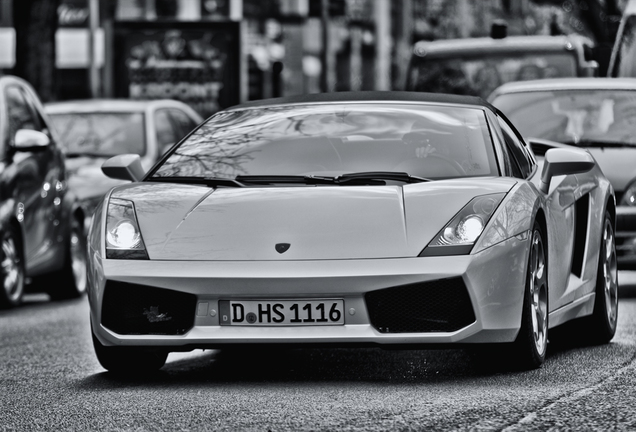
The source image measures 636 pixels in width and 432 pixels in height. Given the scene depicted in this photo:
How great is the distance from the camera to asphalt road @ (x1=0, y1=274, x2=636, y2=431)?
5.72m

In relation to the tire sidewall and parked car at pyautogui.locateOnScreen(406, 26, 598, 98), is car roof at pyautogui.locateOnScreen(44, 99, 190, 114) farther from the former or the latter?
the tire sidewall

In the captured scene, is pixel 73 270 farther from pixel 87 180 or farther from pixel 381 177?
pixel 381 177

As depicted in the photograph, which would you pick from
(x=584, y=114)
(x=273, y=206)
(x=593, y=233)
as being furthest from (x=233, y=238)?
(x=584, y=114)

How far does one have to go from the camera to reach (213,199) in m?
6.99

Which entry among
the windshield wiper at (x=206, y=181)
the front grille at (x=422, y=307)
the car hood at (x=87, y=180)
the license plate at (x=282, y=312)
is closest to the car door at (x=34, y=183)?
the car hood at (x=87, y=180)

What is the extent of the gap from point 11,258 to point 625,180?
455 centimetres

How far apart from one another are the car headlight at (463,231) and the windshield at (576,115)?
595 cm

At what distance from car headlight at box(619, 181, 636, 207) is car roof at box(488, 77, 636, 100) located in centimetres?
145

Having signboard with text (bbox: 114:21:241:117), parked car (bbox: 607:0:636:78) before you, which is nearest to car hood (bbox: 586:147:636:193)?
parked car (bbox: 607:0:636:78)

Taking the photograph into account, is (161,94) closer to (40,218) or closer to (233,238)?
(40,218)

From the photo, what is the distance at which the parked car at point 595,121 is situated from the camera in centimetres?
1203

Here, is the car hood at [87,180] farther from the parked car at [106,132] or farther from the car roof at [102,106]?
the car roof at [102,106]

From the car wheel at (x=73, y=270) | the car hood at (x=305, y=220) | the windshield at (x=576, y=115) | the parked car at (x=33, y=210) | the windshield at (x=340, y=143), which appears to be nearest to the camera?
the car hood at (x=305, y=220)

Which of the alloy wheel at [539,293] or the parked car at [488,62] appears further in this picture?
the parked car at [488,62]
